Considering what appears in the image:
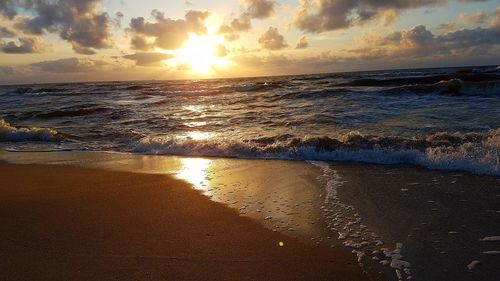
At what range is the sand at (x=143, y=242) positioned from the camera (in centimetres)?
346

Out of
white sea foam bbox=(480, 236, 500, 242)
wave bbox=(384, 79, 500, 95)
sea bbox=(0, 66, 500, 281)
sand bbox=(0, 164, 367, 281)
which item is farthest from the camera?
wave bbox=(384, 79, 500, 95)

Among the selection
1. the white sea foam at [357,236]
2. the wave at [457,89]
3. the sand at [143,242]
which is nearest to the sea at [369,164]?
the white sea foam at [357,236]

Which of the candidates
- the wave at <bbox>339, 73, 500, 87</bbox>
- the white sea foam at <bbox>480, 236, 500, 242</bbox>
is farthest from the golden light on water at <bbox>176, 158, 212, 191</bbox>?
the wave at <bbox>339, 73, 500, 87</bbox>

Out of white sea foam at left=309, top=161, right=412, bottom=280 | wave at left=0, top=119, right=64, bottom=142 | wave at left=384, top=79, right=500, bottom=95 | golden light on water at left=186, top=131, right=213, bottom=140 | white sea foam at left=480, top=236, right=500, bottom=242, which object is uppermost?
wave at left=384, top=79, right=500, bottom=95

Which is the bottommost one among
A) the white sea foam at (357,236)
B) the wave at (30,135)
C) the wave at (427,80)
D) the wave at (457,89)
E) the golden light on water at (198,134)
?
the white sea foam at (357,236)

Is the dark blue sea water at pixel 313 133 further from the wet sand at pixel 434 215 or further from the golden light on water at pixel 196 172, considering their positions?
the wet sand at pixel 434 215

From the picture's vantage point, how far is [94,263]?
11.9ft

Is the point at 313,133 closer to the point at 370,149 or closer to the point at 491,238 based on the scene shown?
the point at 370,149

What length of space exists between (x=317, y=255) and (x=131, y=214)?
2414mm

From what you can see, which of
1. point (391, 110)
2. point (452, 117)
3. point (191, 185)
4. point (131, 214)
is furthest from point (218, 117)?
point (131, 214)

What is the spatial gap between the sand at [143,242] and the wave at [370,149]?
330 cm

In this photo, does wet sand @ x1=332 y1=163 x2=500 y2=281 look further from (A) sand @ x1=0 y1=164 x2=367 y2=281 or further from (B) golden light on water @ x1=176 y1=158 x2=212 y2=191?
(B) golden light on water @ x1=176 y1=158 x2=212 y2=191

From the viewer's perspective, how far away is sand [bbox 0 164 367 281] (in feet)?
11.3

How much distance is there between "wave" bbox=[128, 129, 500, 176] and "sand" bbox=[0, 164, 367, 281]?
3.30 metres
